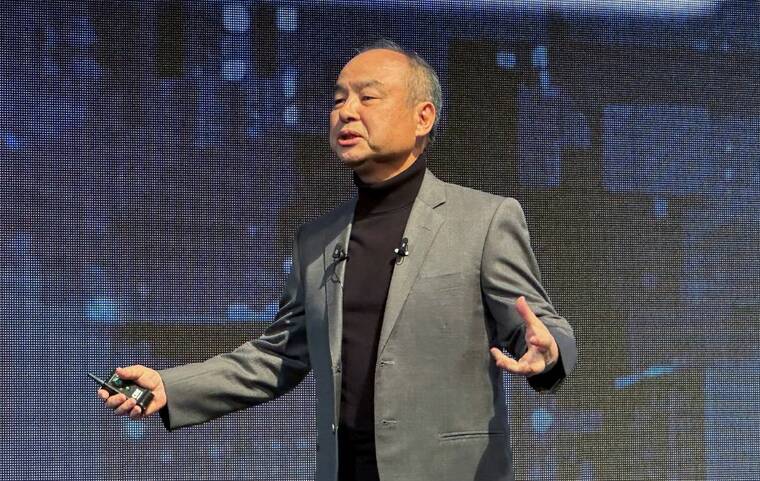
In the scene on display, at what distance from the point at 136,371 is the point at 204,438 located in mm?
1307

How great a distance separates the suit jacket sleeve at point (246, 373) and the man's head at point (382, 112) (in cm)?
28

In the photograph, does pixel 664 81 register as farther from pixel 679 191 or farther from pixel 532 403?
pixel 532 403

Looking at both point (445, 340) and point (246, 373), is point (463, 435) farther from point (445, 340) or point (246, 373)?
point (246, 373)

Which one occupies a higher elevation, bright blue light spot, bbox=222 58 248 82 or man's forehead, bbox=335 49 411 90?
bright blue light spot, bbox=222 58 248 82

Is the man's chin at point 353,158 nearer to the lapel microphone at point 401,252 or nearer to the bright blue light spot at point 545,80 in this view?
the lapel microphone at point 401,252

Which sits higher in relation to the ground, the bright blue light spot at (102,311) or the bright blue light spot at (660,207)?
the bright blue light spot at (660,207)

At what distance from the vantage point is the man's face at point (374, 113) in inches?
81.9

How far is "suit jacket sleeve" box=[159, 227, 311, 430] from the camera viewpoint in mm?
2150

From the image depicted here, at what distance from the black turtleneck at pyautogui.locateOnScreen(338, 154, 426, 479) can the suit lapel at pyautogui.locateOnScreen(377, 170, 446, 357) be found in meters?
0.03

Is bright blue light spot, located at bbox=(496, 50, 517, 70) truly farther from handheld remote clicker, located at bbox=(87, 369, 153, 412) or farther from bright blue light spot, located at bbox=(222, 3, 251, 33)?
handheld remote clicker, located at bbox=(87, 369, 153, 412)

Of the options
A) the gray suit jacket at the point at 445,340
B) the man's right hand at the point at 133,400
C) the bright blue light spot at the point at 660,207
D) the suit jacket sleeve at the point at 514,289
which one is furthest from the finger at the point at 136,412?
the bright blue light spot at the point at 660,207

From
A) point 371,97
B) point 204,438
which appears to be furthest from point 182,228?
point 371,97

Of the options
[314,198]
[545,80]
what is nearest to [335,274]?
[314,198]

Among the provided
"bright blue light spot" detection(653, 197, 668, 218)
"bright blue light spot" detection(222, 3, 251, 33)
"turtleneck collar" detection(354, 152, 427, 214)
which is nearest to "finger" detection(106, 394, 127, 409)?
"turtleneck collar" detection(354, 152, 427, 214)
